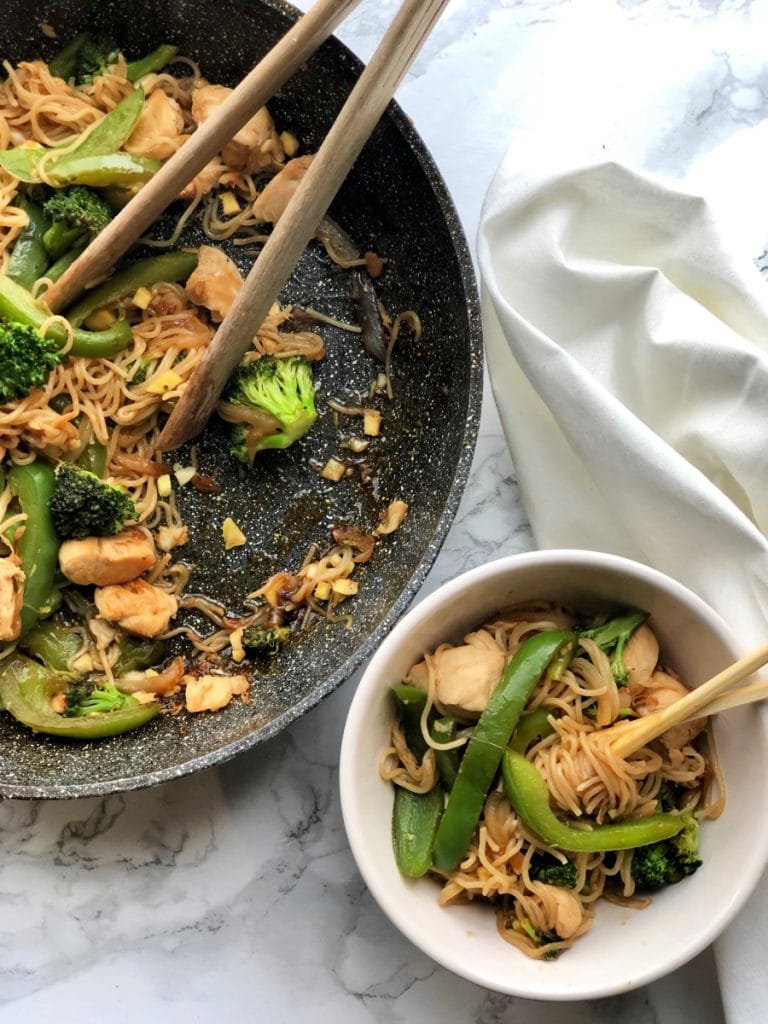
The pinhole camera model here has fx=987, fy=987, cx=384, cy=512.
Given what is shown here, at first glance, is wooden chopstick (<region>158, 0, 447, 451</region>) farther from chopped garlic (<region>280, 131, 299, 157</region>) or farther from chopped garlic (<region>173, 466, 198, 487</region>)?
chopped garlic (<region>280, 131, 299, 157</region>)

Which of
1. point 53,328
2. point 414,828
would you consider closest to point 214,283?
point 53,328

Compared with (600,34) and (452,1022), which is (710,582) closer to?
(452,1022)

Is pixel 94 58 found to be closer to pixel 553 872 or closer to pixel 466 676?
pixel 466 676

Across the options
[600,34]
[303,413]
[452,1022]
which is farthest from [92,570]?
[600,34]

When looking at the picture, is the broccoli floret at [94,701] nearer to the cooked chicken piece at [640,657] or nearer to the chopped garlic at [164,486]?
the chopped garlic at [164,486]

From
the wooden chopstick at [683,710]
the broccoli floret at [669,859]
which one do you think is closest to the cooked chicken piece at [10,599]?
the wooden chopstick at [683,710]
